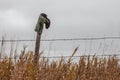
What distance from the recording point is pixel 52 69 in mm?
2750

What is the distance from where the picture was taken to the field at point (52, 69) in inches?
93.0

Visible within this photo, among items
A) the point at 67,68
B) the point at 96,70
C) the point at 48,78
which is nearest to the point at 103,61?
the point at 96,70

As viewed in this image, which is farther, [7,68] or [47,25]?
[47,25]

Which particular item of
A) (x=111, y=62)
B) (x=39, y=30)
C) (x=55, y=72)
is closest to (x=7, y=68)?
(x=55, y=72)

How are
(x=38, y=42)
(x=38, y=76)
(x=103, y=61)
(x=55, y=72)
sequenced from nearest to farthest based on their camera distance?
(x=38, y=76)
(x=55, y=72)
(x=103, y=61)
(x=38, y=42)

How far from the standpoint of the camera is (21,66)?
2451 millimetres

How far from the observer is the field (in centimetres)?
236

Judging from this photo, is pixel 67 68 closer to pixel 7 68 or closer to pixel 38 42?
pixel 7 68

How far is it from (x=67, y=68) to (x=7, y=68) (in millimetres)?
579

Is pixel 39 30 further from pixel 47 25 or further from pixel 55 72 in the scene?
pixel 55 72

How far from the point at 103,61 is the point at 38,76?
7.03 ft

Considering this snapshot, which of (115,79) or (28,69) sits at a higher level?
(28,69)

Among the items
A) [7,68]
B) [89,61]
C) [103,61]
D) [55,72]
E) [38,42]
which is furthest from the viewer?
[38,42]

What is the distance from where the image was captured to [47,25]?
5.67 meters
